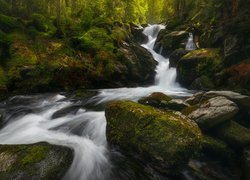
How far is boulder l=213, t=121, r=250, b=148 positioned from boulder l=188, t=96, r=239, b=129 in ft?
0.66

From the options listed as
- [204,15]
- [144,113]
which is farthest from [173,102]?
[204,15]

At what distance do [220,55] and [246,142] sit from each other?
8.09 metres

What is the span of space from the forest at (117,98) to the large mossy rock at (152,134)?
0.02 metres

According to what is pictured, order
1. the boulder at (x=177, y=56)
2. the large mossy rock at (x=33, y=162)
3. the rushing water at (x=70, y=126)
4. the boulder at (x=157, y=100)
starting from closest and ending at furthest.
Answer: the large mossy rock at (x=33, y=162)
the rushing water at (x=70, y=126)
the boulder at (x=157, y=100)
the boulder at (x=177, y=56)

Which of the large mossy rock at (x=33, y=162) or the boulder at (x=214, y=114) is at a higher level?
the boulder at (x=214, y=114)

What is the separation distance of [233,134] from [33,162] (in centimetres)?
510

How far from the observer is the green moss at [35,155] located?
490 centimetres

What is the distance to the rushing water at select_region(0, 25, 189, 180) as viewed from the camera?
5680mm

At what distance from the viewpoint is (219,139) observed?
6.32 m

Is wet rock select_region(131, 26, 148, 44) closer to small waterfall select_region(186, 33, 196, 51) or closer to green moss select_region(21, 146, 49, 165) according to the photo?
small waterfall select_region(186, 33, 196, 51)

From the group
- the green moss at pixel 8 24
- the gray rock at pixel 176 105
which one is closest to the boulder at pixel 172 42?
the gray rock at pixel 176 105

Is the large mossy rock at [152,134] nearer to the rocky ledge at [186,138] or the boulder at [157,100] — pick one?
the rocky ledge at [186,138]

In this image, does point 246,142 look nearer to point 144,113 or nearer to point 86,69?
point 144,113

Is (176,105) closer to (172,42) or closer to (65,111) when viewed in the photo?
(65,111)
